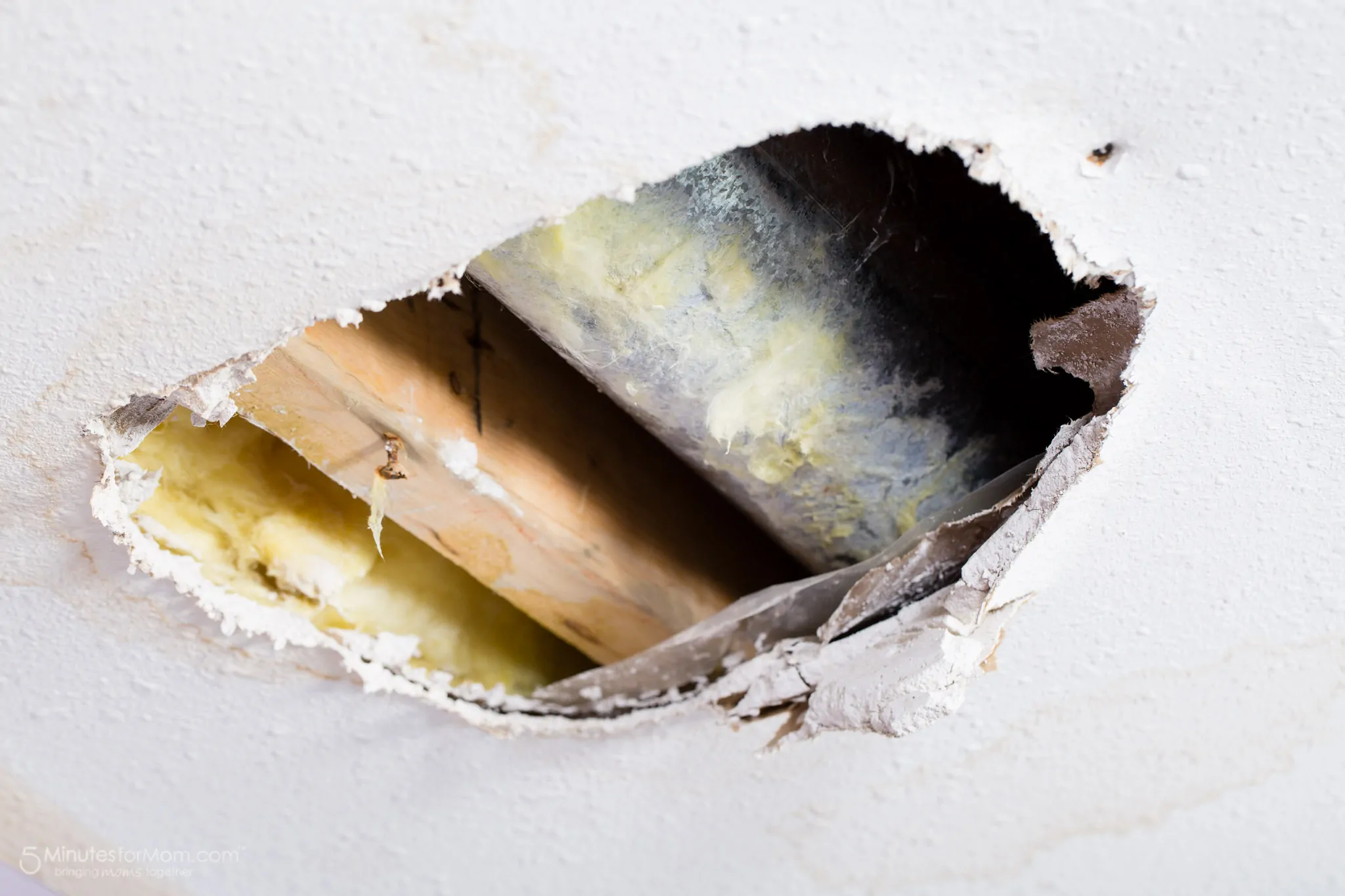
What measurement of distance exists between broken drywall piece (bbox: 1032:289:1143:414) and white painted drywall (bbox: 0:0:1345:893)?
0.02 m

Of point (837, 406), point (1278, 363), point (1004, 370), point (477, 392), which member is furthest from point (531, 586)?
point (1278, 363)

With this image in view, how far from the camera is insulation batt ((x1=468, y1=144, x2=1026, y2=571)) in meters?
0.65

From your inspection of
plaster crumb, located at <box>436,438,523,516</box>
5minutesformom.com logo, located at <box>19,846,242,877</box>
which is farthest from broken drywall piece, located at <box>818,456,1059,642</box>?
5minutesformom.com logo, located at <box>19,846,242,877</box>

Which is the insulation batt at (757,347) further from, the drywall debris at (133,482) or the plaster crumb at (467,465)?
the drywall debris at (133,482)

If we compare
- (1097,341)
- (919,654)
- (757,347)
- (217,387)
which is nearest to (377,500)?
(217,387)

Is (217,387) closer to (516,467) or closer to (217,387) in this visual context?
(217,387)

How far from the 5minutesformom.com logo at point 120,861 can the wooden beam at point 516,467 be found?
400 mm

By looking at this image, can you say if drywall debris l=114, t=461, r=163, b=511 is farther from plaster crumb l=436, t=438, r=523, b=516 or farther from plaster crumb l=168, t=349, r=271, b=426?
plaster crumb l=436, t=438, r=523, b=516

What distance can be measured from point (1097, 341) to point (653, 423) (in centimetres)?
34

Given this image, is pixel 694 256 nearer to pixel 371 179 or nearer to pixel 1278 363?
pixel 371 179

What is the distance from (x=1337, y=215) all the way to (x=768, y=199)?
332 millimetres

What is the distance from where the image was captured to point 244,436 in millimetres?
868

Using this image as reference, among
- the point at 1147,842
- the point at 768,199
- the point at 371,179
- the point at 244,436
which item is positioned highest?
the point at 768,199

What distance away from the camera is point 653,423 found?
79 centimetres
